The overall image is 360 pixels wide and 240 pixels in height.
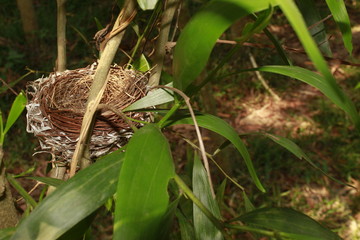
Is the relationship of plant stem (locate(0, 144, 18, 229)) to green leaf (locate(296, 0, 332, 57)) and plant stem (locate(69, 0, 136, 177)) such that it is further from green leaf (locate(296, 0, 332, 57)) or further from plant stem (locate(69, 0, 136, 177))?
green leaf (locate(296, 0, 332, 57))

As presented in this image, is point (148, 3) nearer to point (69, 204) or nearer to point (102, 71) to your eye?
point (102, 71)

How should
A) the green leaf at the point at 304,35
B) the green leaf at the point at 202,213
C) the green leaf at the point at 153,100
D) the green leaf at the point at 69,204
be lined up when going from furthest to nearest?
1. the green leaf at the point at 153,100
2. the green leaf at the point at 202,213
3. the green leaf at the point at 69,204
4. the green leaf at the point at 304,35

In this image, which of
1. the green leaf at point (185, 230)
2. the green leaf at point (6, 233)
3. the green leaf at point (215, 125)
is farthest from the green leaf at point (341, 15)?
the green leaf at point (6, 233)

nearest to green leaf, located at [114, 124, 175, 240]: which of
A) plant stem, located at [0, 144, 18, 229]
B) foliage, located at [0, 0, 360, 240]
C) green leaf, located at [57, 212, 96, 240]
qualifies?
foliage, located at [0, 0, 360, 240]

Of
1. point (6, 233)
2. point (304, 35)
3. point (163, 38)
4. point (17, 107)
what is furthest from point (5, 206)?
point (304, 35)

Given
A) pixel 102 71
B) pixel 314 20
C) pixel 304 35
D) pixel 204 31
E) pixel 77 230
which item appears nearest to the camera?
pixel 304 35

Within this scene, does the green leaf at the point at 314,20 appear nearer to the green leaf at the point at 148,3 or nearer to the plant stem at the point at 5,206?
the green leaf at the point at 148,3
